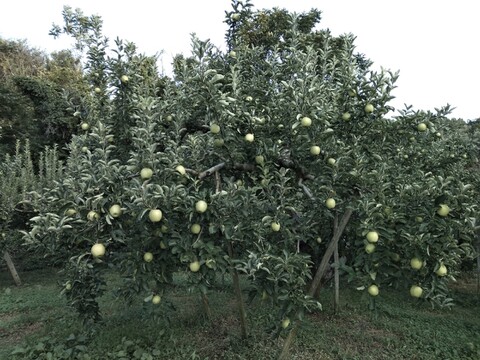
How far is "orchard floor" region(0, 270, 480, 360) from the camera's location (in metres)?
3.42

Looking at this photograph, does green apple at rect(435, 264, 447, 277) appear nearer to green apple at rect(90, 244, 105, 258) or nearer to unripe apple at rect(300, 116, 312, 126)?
unripe apple at rect(300, 116, 312, 126)

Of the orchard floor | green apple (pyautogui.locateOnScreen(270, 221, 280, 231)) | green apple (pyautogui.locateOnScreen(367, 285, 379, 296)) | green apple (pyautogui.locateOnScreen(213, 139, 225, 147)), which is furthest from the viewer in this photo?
the orchard floor

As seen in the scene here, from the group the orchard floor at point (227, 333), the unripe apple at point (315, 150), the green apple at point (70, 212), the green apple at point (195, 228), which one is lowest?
the orchard floor at point (227, 333)

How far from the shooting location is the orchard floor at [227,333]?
342 centimetres

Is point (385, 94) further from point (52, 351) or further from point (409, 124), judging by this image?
point (52, 351)

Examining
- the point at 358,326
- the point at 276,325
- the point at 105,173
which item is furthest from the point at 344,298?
the point at 105,173

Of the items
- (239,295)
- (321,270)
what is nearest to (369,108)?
(321,270)

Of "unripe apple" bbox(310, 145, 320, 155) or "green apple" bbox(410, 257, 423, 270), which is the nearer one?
"green apple" bbox(410, 257, 423, 270)

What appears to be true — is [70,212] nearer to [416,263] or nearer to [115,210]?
[115,210]

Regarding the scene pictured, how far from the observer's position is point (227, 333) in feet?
12.5

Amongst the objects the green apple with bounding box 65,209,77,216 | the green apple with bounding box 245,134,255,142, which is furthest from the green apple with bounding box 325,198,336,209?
the green apple with bounding box 65,209,77,216

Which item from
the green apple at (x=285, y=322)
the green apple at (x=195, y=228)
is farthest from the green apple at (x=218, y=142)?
the green apple at (x=285, y=322)

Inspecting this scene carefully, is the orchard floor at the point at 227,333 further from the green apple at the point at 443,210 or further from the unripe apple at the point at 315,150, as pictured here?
the unripe apple at the point at 315,150

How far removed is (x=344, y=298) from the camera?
5242mm
